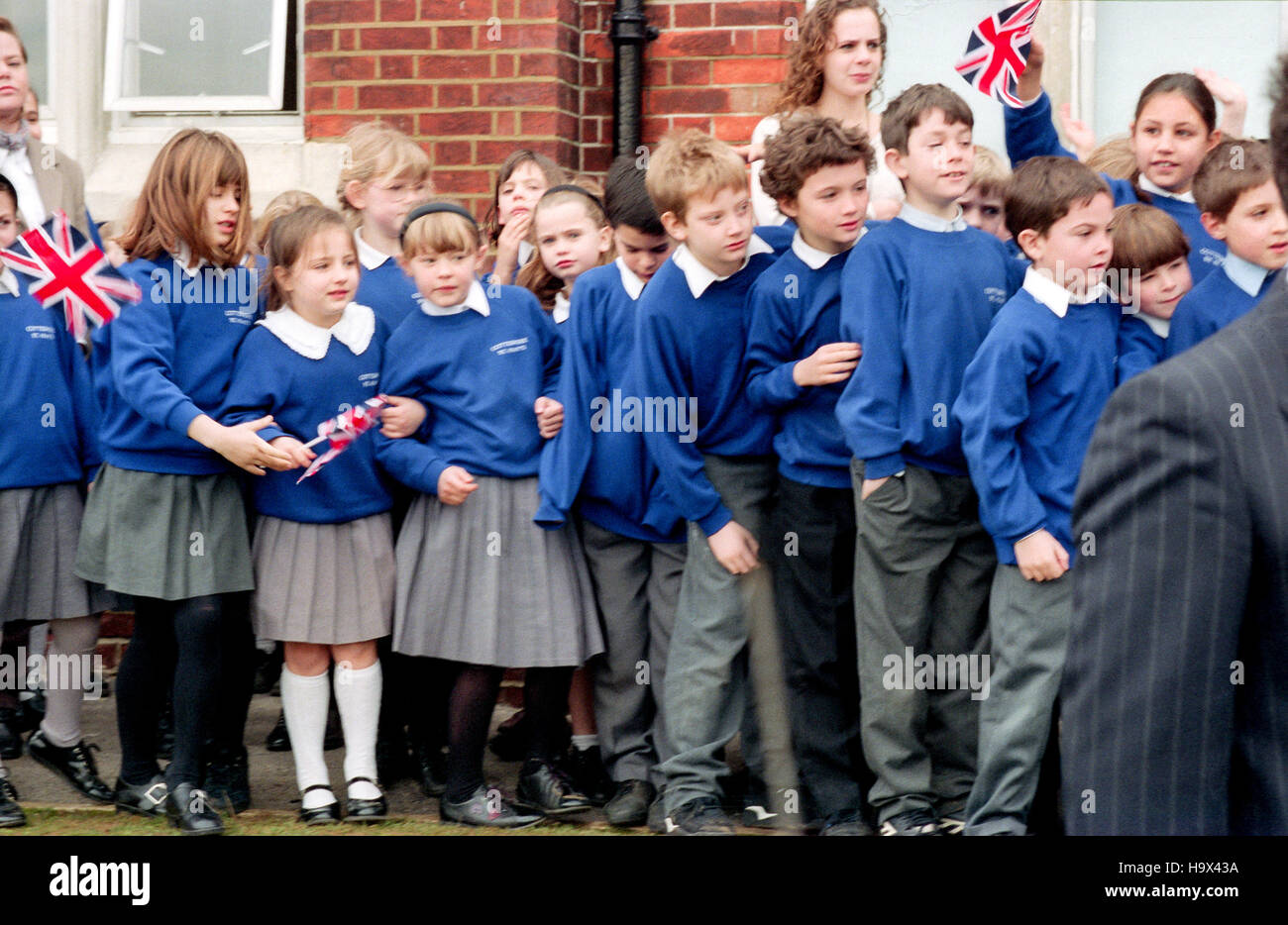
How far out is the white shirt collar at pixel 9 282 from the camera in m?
4.80

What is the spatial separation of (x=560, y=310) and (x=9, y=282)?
5.72 feet

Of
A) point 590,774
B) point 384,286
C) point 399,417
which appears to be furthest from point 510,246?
point 590,774

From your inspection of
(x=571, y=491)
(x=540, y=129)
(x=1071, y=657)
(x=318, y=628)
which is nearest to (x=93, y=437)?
(x=318, y=628)

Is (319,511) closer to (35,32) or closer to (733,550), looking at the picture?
(733,550)

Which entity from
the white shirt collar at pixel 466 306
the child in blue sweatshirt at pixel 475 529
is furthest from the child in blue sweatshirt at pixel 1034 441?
the white shirt collar at pixel 466 306

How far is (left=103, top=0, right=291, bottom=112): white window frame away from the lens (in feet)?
21.7

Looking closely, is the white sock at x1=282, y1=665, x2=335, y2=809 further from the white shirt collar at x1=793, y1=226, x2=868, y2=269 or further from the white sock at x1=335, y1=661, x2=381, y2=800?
the white shirt collar at x1=793, y1=226, x2=868, y2=269

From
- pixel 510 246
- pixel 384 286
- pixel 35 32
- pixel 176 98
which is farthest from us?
pixel 35 32

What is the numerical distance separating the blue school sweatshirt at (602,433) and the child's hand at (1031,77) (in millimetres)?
1445

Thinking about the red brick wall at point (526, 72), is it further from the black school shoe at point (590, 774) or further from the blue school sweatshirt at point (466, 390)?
the black school shoe at point (590, 774)

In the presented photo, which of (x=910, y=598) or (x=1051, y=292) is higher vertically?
(x=1051, y=292)

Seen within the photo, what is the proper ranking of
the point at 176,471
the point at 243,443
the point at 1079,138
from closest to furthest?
the point at 243,443 < the point at 176,471 < the point at 1079,138

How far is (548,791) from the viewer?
461 cm
